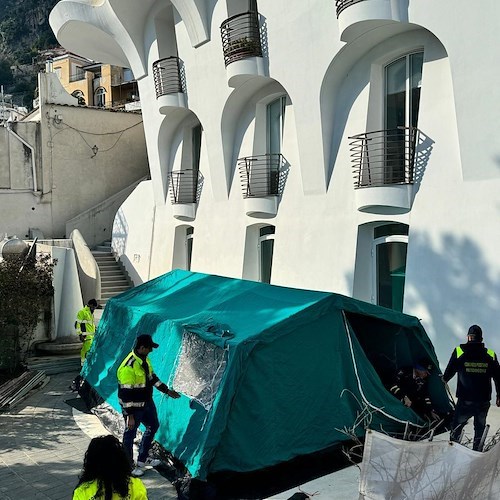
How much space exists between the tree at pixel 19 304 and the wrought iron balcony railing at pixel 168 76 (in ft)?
24.7

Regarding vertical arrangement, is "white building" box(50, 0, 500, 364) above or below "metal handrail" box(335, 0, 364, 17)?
below

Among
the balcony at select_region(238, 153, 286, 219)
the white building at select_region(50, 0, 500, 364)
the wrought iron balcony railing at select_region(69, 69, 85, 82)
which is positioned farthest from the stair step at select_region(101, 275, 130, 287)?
the wrought iron balcony railing at select_region(69, 69, 85, 82)

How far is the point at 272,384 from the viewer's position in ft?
21.5

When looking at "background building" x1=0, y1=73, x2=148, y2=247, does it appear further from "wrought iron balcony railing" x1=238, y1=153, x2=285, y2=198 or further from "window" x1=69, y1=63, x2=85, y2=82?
"window" x1=69, y1=63, x2=85, y2=82

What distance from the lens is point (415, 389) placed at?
7.45 metres

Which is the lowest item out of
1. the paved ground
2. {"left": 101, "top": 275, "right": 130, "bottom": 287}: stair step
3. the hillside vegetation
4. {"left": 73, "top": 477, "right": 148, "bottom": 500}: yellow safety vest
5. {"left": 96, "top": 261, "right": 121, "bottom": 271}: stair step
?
the paved ground

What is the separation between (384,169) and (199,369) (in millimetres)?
6448

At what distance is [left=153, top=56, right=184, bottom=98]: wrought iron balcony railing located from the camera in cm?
1753

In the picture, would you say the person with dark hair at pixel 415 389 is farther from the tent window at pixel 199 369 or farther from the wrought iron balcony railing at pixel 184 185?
the wrought iron balcony railing at pixel 184 185

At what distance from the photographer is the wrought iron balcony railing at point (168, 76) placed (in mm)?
17531

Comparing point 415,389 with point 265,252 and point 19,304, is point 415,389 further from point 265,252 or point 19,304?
point 265,252

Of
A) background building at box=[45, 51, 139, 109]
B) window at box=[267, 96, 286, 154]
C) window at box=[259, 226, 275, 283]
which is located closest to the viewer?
window at box=[267, 96, 286, 154]

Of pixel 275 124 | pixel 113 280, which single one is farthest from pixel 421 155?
pixel 113 280

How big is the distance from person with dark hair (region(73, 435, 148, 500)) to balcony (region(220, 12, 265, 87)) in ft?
39.2
